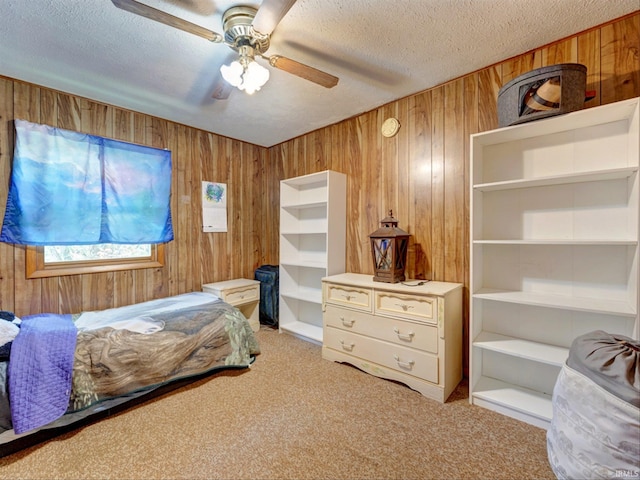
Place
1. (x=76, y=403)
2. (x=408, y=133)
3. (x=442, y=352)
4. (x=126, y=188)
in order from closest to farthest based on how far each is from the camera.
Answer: (x=76, y=403) → (x=442, y=352) → (x=408, y=133) → (x=126, y=188)

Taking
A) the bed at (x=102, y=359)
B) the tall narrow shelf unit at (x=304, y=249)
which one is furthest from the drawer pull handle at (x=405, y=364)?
the bed at (x=102, y=359)

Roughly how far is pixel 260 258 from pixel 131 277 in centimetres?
152

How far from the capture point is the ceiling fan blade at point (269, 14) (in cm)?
125

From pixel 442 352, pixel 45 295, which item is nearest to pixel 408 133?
pixel 442 352

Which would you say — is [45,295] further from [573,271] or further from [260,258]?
[573,271]

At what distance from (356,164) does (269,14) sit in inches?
69.0

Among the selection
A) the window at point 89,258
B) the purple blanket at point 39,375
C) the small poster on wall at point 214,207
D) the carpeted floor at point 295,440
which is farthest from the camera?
the small poster on wall at point 214,207

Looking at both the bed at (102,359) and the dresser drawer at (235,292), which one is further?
the dresser drawer at (235,292)

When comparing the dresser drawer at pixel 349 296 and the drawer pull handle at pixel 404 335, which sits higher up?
the dresser drawer at pixel 349 296

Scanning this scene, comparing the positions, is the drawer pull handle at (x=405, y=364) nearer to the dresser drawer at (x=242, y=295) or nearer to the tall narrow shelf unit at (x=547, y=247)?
the tall narrow shelf unit at (x=547, y=247)

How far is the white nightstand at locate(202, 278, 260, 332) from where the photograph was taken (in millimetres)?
3110

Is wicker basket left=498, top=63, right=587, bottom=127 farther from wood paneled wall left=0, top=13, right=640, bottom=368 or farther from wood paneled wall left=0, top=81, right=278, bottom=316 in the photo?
wood paneled wall left=0, top=81, right=278, bottom=316

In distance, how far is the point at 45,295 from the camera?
7.69 feet

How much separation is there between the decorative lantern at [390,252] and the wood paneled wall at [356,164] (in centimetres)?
22
